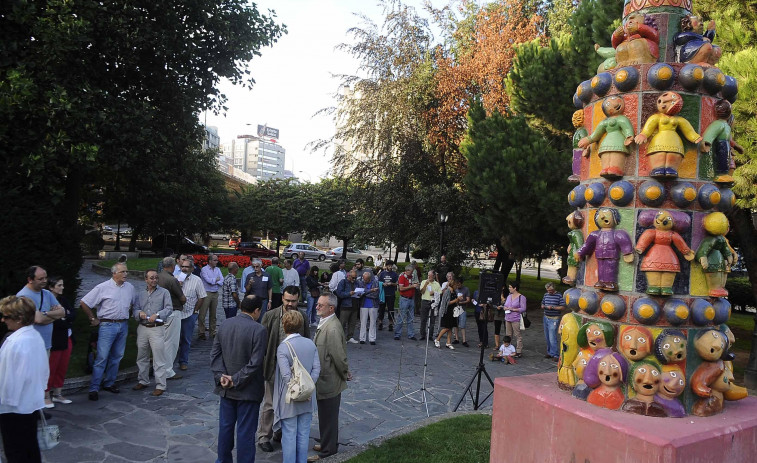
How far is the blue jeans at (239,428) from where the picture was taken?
4941 millimetres

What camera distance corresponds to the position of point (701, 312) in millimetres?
3770

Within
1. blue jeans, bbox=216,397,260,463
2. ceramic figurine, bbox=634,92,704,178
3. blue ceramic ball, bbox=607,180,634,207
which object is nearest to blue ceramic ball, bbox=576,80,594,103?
ceramic figurine, bbox=634,92,704,178

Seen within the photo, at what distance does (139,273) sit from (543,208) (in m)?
17.9

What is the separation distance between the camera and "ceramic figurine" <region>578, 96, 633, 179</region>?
3986 mm

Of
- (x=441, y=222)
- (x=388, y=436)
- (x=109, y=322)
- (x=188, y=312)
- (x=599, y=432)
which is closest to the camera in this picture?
(x=599, y=432)

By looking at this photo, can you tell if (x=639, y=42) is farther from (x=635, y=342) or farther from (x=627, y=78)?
(x=635, y=342)

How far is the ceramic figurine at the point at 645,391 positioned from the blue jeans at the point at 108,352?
6.54 meters

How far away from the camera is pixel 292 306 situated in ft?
18.4

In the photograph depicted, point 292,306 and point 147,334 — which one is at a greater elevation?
point 292,306

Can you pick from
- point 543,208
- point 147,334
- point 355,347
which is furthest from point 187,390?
point 543,208

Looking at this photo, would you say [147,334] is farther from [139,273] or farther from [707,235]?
[139,273]

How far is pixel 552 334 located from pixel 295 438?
7870 millimetres

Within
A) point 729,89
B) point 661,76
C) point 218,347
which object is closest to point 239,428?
point 218,347

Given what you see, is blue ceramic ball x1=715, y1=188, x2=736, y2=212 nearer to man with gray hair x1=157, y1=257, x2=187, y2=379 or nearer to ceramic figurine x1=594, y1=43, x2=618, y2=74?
ceramic figurine x1=594, y1=43, x2=618, y2=74
